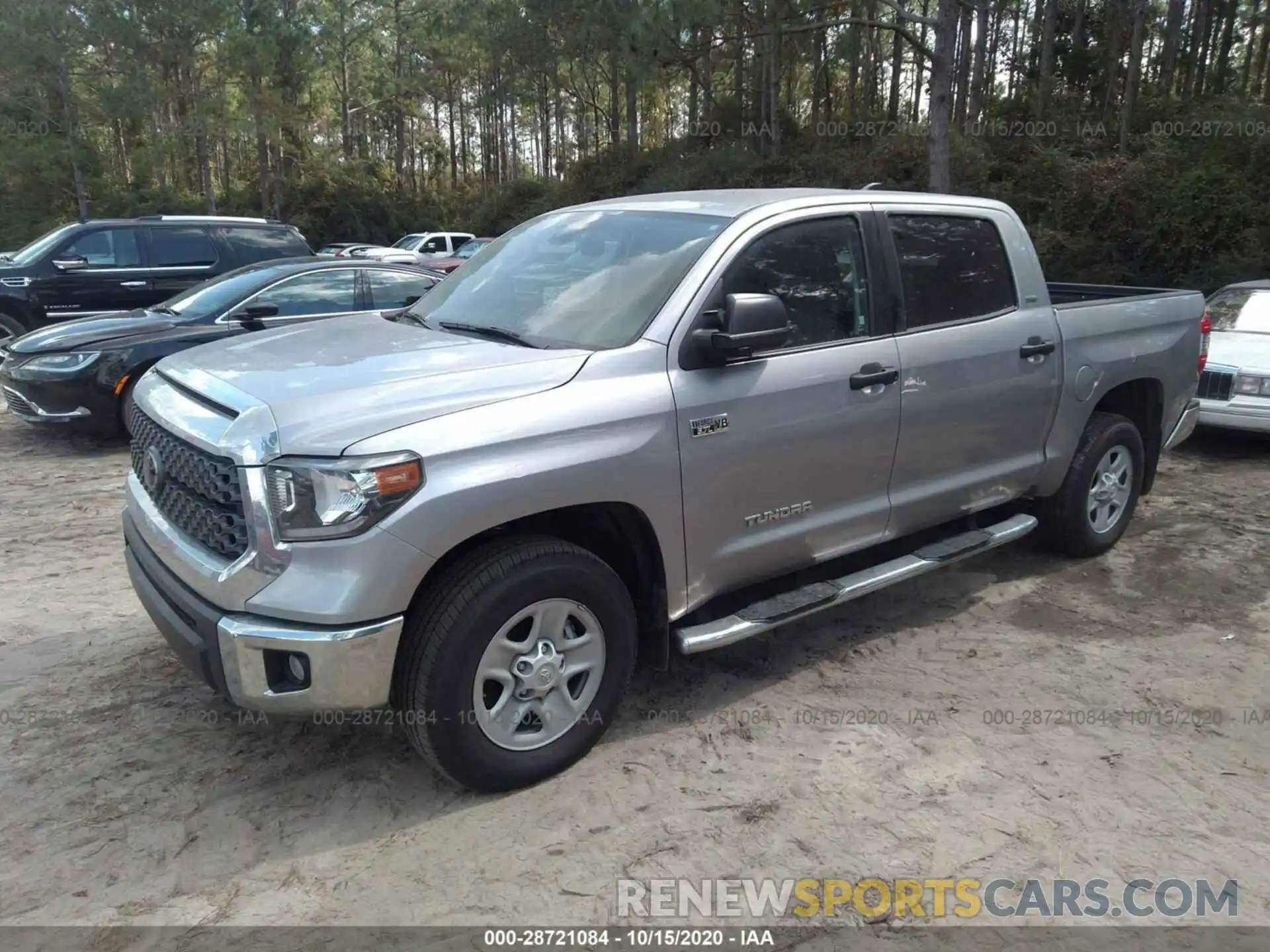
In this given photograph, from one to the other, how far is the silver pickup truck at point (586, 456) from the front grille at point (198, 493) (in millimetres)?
13

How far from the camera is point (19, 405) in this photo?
7965mm

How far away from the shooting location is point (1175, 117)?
2136 centimetres

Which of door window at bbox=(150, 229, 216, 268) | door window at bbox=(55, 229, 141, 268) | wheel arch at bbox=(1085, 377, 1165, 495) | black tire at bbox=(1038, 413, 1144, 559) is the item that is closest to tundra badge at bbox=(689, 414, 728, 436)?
black tire at bbox=(1038, 413, 1144, 559)

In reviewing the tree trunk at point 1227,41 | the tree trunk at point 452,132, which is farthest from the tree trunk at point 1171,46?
the tree trunk at point 452,132

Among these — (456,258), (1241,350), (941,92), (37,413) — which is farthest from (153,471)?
(456,258)

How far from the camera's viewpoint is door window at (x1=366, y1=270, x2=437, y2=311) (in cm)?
902

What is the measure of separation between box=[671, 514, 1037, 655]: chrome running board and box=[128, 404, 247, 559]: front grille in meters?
1.56

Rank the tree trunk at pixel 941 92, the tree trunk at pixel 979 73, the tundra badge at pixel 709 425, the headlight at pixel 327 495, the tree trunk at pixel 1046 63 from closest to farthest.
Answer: the headlight at pixel 327 495 → the tundra badge at pixel 709 425 → the tree trunk at pixel 941 92 → the tree trunk at pixel 1046 63 → the tree trunk at pixel 979 73

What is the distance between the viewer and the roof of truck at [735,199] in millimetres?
3992

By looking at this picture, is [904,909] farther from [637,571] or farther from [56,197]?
[56,197]

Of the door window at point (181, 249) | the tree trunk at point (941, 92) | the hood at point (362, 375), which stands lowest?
the hood at point (362, 375)

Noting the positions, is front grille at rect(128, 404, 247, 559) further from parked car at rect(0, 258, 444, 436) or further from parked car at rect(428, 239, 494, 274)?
parked car at rect(428, 239, 494, 274)

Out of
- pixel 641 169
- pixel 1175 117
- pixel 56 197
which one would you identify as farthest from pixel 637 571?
pixel 56 197

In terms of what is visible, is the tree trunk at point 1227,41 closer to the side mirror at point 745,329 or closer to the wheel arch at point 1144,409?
the wheel arch at point 1144,409
